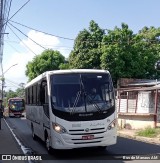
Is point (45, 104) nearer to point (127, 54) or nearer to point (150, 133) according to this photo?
point (150, 133)

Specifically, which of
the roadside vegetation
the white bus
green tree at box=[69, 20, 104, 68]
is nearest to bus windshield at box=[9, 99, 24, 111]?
green tree at box=[69, 20, 104, 68]

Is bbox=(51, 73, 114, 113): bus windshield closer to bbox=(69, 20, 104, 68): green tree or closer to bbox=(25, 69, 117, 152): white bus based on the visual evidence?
bbox=(25, 69, 117, 152): white bus

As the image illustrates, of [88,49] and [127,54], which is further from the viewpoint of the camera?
[88,49]

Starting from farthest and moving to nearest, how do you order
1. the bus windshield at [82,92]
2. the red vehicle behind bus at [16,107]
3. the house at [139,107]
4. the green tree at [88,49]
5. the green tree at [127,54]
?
the red vehicle behind bus at [16,107] → the green tree at [88,49] → the green tree at [127,54] → the house at [139,107] → the bus windshield at [82,92]

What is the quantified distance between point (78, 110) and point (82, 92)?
0.68 metres

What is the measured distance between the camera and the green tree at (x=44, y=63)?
58.8 m

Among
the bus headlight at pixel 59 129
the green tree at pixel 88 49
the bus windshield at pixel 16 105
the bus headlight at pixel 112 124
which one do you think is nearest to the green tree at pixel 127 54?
the green tree at pixel 88 49

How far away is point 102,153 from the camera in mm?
12695

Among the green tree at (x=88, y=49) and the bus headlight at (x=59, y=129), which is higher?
the green tree at (x=88, y=49)

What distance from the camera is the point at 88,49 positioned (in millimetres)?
37438

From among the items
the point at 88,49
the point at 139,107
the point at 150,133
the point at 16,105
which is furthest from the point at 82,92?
the point at 16,105

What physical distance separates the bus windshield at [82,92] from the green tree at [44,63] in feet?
151

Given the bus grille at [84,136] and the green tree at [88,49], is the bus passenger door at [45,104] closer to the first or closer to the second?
the bus grille at [84,136]

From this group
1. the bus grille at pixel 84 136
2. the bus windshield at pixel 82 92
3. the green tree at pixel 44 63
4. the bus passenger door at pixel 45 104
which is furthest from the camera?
the green tree at pixel 44 63
